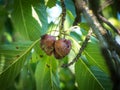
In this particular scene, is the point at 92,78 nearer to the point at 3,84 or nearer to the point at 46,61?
the point at 46,61

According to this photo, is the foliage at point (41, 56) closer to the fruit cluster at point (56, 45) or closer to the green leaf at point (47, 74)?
the green leaf at point (47, 74)

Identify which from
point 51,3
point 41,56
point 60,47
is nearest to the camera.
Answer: point 60,47

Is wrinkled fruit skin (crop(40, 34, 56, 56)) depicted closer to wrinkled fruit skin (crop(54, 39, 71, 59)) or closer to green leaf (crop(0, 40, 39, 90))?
wrinkled fruit skin (crop(54, 39, 71, 59))

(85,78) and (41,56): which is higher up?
(41,56)

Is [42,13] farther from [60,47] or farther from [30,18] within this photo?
[60,47]

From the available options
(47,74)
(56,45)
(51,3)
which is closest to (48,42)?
(56,45)

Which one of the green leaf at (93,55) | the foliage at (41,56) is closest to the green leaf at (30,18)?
the foliage at (41,56)

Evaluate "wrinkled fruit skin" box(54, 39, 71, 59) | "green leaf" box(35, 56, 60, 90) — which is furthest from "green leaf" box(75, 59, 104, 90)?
"wrinkled fruit skin" box(54, 39, 71, 59)

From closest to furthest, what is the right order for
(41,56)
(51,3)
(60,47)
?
(60,47) → (51,3) → (41,56)
